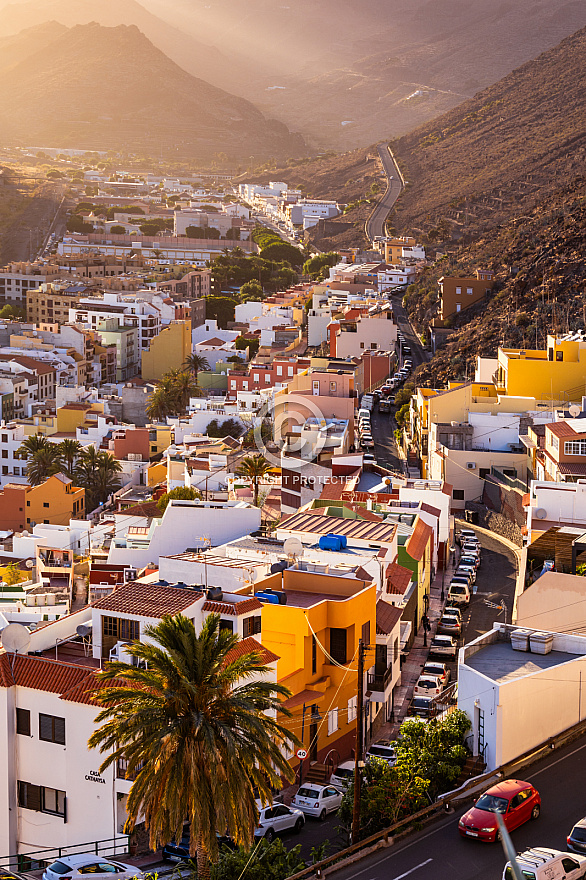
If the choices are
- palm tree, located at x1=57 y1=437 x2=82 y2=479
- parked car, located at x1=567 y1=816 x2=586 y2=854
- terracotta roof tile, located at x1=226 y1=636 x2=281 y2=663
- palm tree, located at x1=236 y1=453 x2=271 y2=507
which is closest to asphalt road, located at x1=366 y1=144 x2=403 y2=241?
palm tree, located at x1=57 y1=437 x2=82 y2=479

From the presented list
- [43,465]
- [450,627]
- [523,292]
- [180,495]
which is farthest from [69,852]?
[523,292]

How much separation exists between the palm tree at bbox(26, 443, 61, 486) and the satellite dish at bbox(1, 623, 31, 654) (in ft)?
104

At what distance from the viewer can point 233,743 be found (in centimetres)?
1236

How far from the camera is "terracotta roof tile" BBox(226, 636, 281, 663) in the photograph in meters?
15.3

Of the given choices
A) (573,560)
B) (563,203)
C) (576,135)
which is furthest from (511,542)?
(576,135)

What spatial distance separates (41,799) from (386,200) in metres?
104

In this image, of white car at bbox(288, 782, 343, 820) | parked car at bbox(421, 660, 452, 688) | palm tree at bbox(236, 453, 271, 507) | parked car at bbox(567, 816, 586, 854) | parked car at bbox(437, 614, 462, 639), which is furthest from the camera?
palm tree at bbox(236, 453, 271, 507)

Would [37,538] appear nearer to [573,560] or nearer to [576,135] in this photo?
[573,560]

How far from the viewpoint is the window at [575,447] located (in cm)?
3008

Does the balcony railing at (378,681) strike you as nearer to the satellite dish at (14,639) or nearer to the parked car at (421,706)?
the parked car at (421,706)

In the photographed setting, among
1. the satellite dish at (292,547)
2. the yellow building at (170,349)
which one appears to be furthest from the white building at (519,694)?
the yellow building at (170,349)

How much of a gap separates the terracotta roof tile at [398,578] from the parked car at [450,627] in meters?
1.14

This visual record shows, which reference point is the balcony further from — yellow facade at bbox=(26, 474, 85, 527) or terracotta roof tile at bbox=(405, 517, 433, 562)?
yellow facade at bbox=(26, 474, 85, 527)

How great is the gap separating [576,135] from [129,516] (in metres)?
63.1
